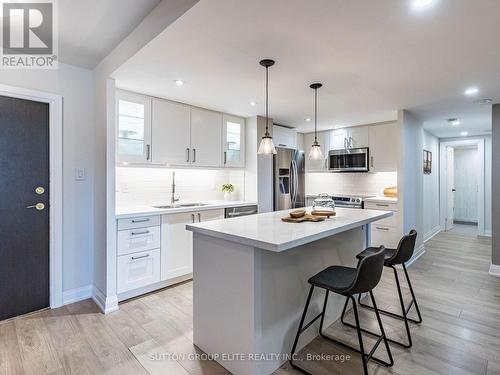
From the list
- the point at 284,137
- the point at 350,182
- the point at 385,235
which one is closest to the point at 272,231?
the point at 385,235

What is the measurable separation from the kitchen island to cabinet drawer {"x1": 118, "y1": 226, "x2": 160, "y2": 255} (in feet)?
3.61

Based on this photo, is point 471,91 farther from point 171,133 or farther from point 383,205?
point 171,133

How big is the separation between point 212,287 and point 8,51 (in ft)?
8.91

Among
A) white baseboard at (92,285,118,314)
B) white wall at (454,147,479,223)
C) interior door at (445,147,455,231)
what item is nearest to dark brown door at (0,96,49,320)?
white baseboard at (92,285,118,314)

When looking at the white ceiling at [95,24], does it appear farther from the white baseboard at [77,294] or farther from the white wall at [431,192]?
the white wall at [431,192]

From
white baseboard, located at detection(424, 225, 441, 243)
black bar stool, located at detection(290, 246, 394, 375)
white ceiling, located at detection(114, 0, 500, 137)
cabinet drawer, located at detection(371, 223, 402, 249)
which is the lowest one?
white baseboard, located at detection(424, 225, 441, 243)

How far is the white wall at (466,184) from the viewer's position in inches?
282

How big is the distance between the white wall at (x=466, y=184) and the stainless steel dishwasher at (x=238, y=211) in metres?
6.55

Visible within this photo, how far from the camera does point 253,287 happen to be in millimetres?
1632

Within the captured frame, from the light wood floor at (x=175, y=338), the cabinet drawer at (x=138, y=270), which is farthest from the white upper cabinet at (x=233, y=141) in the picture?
the light wood floor at (x=175, y=338)

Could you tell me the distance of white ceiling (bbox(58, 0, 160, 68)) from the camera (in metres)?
1.83

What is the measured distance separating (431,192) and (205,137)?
4.92 metres

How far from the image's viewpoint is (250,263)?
1.64 m

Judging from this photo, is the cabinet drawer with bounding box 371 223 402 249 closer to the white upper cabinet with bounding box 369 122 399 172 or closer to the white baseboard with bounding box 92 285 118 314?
the white upper cabinet with bounding box 369 122 399 172
